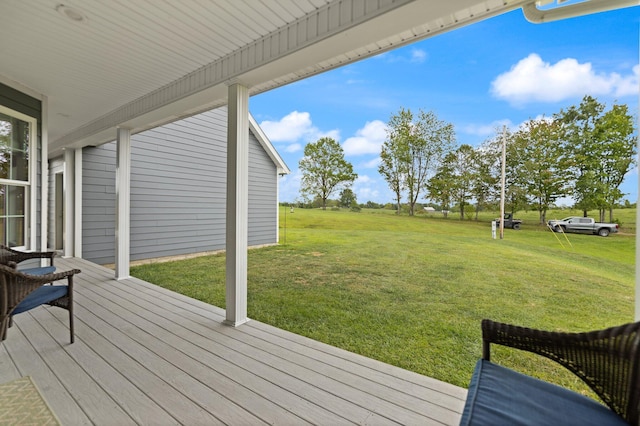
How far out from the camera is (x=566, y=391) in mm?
1105

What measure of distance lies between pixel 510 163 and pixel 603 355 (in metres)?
4.69

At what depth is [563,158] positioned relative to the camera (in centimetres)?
402

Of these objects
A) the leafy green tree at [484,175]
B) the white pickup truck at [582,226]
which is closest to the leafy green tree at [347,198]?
the leafy green tree at [484,175]

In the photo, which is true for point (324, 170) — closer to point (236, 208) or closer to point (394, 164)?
point (394, 164)

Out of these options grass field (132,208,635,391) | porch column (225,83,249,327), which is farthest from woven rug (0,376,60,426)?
grass field (132,208,635,391)

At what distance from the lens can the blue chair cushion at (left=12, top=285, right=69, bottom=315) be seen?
1.94 m

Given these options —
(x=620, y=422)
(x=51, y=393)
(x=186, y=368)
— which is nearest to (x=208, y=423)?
(x=186, y=368)

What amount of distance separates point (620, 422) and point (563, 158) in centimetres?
435

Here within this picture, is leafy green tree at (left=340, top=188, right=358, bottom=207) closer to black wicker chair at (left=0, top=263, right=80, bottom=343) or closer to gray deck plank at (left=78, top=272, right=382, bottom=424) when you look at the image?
gray deck plank at (left=78, top=272, right=382, bottom=424)

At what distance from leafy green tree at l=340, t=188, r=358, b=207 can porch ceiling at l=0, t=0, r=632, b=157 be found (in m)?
4.68

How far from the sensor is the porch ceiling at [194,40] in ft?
5.56

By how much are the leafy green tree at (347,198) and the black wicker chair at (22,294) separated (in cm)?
596

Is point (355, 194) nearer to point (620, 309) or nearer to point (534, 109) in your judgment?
point (534, 109)

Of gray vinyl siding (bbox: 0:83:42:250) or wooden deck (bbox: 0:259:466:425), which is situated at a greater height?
gray vinyl siding (bbox: 0:83:42:250)
